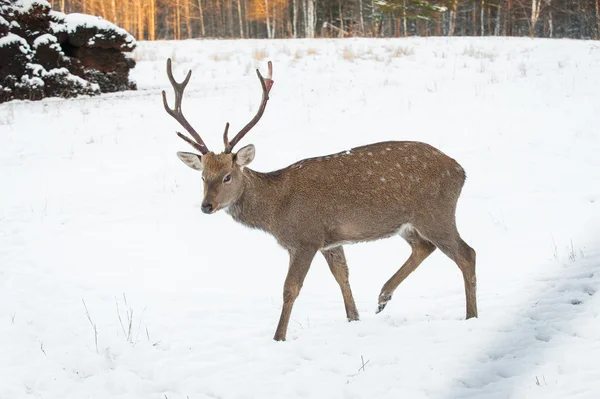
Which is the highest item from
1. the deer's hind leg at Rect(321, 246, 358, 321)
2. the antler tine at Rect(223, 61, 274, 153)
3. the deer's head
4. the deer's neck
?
the antler tine at Rect(223, 61, 274, 153)

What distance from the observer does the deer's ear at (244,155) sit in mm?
6164

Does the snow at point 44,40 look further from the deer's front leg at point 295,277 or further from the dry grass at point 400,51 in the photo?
the deer's front leg at point 295,277

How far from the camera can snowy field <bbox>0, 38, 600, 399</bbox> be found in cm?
502

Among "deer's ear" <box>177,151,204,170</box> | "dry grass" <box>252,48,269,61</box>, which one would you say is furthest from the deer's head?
"dry grass" <box>252,48,269,61</box>

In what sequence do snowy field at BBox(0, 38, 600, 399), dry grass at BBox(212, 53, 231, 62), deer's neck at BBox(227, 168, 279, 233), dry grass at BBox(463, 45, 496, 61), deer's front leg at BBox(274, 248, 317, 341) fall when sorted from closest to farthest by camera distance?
1. snowy field at BBox(0, 38, 600, 399)
2. deer's front leg at BBox(274, 248, 317, 341)
3. deer's neck at BBox(227, 168, 279, 233)
4. dry grass at BBox(463, 45, 496, 61)
5. dry grass at BBox(212, 53, 231, 62)

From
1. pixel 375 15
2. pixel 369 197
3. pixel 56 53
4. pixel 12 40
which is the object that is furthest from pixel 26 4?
pixel 375 15

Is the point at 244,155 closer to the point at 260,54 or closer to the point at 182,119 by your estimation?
the point at 182,119

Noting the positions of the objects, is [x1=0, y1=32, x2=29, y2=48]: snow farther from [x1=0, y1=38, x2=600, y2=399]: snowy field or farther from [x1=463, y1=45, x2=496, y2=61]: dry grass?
[x1=463, y1=45, x2=496, y2=61]: dry grass

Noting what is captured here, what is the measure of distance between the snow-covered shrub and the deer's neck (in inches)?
501

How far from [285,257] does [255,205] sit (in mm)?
2592

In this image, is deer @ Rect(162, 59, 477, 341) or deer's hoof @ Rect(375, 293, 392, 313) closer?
deer @ Rect(162, 59, 477, 341)

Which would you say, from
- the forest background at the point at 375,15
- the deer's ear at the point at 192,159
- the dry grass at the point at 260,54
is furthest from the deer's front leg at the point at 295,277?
the forest background at the point at 375,15

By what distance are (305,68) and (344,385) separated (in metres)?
16.2

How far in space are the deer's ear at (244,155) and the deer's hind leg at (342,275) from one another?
1.18 meters
